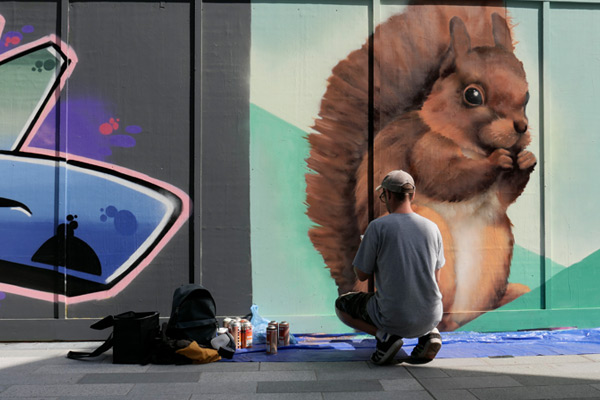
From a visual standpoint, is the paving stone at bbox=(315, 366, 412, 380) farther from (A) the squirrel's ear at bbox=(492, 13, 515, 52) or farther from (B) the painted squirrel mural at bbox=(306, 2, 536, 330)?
(A) the squirrel's ear at bbox=(492, 13, 515, 52)

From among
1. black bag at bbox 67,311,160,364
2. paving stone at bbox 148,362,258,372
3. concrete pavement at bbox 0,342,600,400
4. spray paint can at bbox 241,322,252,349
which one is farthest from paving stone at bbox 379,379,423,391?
black bag at bbox 67,311,160,364

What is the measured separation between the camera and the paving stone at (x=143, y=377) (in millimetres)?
4094

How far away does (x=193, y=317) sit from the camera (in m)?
4.68

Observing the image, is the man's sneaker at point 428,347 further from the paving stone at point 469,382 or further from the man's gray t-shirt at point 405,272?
the paving stone at point 469,382

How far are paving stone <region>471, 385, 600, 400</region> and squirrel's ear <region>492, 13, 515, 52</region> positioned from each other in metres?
3.63

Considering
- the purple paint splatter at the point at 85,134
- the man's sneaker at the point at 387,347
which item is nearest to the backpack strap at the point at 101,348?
the purple paint splatter at the point at 85,134

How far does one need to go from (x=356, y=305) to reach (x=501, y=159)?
244 cm

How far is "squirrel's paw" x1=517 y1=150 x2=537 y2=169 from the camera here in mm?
5773

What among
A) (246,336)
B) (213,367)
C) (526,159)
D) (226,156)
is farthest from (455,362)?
(226,156)

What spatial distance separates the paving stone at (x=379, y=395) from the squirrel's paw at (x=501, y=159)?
2.93 m

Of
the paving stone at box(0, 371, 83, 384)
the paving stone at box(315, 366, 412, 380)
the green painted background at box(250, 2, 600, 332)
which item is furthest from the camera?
the green painted background at box(250, 2, 600, 332)

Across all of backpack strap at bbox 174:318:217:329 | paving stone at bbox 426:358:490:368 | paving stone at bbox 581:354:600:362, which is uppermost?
backpack strap at bbox 174:318:217:329

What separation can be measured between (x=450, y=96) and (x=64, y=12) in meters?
4.22

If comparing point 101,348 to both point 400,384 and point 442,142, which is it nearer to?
point 400,384
